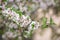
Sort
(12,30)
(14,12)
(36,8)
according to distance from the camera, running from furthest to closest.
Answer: (36,8) → (12,30) → (14,12)

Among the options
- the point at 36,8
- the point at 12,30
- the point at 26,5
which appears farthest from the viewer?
the point at 36,8

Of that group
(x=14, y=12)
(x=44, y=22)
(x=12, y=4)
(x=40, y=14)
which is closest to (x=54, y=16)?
(x=40, y=14)

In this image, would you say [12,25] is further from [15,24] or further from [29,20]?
[29,20]

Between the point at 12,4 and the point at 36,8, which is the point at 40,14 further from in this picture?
the point at 12,4

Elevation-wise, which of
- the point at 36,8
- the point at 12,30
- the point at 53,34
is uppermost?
the point at 36,8

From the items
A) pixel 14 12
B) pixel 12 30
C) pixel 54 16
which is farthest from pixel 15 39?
pixel 54 16

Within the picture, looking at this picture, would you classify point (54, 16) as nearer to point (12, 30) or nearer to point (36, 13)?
point (36, 13)

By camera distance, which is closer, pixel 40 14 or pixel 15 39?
pixel 15 39

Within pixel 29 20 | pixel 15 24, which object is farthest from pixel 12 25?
pixel 29 20

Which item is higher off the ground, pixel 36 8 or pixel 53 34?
pixel 36 8
